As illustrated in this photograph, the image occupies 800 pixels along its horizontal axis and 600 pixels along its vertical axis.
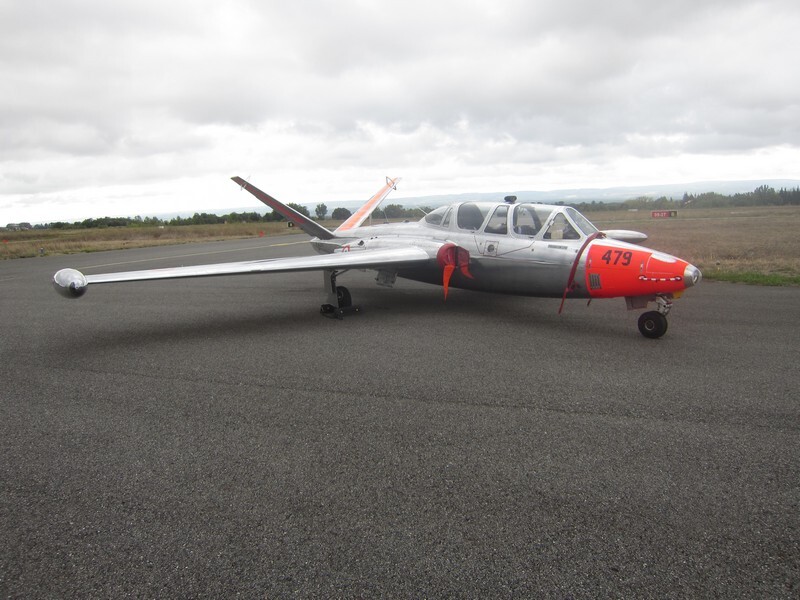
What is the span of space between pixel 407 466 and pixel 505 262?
5223mm

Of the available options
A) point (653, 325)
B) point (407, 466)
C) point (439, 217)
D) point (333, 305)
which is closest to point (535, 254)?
point (653, 325)

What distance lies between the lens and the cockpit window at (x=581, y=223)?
24.5 ft

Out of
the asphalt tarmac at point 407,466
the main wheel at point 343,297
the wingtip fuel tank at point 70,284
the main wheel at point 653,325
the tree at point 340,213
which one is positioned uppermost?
the tree at point 340,213

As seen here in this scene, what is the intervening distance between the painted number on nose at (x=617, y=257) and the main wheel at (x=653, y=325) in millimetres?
853

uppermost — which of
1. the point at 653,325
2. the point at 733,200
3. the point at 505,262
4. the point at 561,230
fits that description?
the point at 733,200

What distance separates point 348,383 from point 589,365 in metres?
2.90

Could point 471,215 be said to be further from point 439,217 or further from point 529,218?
point 529,218

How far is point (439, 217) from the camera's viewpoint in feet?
31.5

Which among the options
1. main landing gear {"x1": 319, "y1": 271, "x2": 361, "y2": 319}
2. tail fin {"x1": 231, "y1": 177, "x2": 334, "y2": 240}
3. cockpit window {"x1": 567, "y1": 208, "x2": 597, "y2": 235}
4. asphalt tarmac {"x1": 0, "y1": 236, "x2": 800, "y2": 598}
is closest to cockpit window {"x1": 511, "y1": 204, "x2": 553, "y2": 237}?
cockpit window {"x1": 567, "y1": 208, "x2": 597, "y2": 235}

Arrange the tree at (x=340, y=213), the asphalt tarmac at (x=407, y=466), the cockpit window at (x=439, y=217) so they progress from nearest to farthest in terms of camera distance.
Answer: the asphalt tarmac at (x=407, y=466) < the cockpit window at (x=439, y=217) < the tree at (x=340, y=213)

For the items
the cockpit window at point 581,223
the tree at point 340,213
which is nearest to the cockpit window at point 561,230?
the cockpit window at point 581,223

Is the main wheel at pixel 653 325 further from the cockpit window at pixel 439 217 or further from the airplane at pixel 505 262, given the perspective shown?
the cockpit window at pixel 439 217

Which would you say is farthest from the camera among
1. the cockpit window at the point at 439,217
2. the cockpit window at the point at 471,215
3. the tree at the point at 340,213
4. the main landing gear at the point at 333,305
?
the tree at the point at 340,213

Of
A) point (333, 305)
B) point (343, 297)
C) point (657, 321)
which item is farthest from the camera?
point (343, 297)
